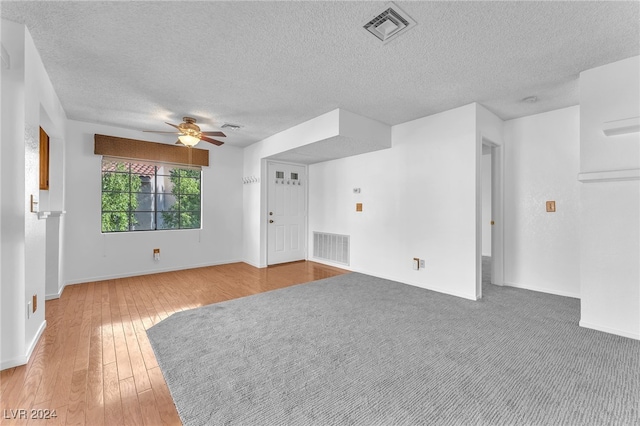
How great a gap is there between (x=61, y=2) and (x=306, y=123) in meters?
2.89

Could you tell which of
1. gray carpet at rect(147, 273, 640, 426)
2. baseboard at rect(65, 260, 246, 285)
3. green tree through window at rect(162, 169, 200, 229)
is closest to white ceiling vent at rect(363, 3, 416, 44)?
gray carpet at rect(147, 273, 640, 426)

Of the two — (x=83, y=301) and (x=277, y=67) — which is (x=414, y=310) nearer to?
(x=277, y=67)

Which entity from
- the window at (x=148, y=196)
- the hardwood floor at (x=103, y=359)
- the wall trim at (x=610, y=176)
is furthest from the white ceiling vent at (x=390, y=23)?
the window at (x=148, y=196)

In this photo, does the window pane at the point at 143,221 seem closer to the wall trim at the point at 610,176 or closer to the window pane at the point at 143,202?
the window pane at the point at 143,202

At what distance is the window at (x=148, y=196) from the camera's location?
182 inches

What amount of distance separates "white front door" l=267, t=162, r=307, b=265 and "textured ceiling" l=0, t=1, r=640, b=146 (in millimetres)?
2208

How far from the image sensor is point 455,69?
2.64 m

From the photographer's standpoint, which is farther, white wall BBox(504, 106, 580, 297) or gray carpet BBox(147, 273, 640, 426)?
white wall BBox(504, 106, 580, 297)

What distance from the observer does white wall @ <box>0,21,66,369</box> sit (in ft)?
6.43

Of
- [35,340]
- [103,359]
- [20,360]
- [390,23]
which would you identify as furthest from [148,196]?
[390,23]

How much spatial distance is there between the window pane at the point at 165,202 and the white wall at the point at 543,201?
586 centimetres

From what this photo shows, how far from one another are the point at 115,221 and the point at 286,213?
3.08 metres

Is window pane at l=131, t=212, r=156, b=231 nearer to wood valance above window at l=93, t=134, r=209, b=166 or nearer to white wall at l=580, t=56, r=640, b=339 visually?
wood valance above window at l=93, t=134, r=209, b=166

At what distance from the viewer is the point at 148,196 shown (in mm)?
5035
